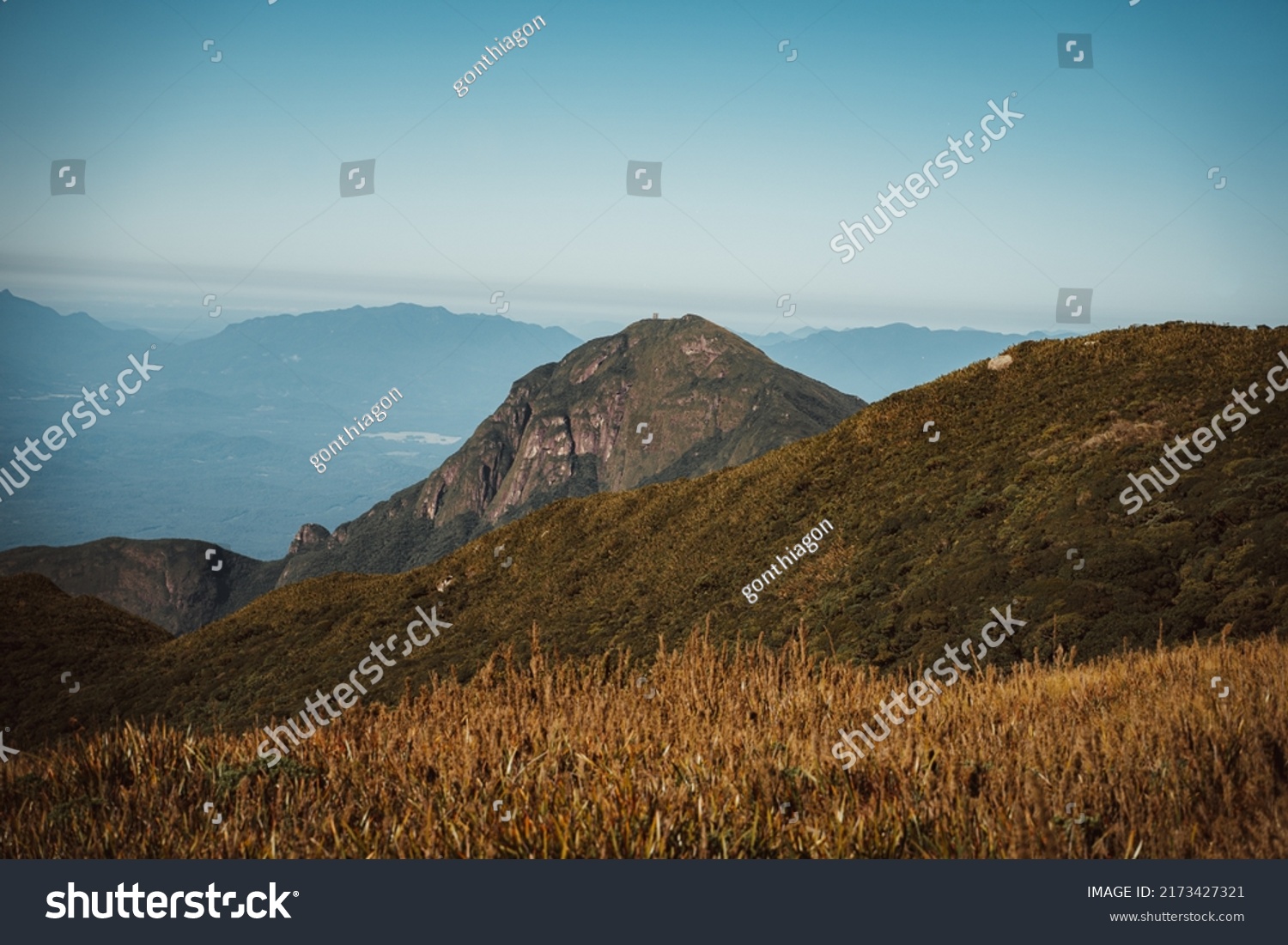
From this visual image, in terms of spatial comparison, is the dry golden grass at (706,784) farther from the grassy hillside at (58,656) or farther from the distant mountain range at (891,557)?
the grassy hillside at (58,656)

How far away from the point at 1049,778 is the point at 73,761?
695 centimetres

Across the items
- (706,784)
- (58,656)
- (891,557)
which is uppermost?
(891,557)

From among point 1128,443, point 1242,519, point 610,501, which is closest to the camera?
point 1242,519

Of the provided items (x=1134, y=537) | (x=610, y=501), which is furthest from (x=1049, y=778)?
(x=610, y=501)

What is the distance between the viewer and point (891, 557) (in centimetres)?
2189

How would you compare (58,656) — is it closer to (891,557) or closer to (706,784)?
(891,557)

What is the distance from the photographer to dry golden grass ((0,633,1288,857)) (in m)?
4.84

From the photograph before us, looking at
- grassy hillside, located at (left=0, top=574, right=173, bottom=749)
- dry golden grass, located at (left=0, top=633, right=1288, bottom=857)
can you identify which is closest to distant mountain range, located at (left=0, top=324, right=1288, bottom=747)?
grassy hillside, located at (left=0, top=574, right=173, bottom=749)

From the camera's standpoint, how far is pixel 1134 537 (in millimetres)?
17453

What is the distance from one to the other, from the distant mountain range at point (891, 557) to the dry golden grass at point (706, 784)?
17.5 feet

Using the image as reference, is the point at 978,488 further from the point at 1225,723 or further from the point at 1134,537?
the point at 1225,723

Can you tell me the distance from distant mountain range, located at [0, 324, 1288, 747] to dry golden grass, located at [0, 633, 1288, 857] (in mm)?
5322

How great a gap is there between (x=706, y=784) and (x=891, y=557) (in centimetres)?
1731

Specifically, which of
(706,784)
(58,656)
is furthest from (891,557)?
(58,656)
